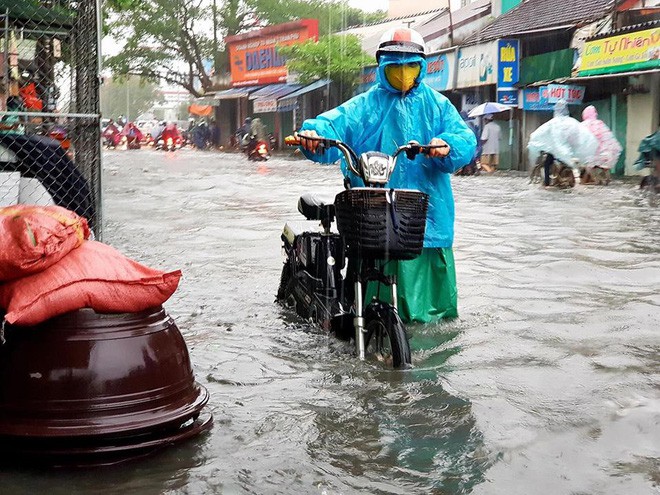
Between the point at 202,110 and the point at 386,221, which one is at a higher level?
the point at 202,110

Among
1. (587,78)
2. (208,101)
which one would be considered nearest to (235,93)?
(208,101)

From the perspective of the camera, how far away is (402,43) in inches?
205

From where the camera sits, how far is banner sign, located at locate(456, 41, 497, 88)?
27.0 m

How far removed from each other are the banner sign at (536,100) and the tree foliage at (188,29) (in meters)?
30.5

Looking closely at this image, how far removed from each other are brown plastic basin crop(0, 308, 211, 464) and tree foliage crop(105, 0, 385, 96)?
52644 mm

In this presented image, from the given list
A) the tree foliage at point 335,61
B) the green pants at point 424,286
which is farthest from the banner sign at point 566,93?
the green pants at point 424,286

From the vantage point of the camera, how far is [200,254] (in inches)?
372

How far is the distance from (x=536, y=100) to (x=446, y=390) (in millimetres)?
21368

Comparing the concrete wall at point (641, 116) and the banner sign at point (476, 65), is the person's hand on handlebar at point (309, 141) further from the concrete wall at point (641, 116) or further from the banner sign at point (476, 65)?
the banner sign at point (476, 65)

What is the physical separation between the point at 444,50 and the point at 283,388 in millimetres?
27213

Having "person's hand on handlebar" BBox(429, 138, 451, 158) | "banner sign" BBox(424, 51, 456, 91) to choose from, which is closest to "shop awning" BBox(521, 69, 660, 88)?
"banner sign" BBox(424, 51, 456, 91)

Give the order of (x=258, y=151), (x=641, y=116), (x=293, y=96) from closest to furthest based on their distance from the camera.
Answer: (x=641, y=116), (x=258, y=151), (x=293, y=96)

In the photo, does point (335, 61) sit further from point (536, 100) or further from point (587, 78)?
point (587, 78)

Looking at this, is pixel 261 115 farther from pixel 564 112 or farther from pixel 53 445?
pixel 53 445
